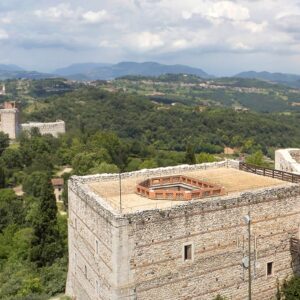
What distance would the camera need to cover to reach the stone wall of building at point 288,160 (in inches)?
1222

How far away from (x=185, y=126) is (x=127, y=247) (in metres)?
117

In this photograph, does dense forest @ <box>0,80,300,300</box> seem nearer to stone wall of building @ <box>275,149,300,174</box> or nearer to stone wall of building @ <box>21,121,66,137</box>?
stone wall of building @ <box>21,121,66,137</box>

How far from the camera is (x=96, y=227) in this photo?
22875 mm

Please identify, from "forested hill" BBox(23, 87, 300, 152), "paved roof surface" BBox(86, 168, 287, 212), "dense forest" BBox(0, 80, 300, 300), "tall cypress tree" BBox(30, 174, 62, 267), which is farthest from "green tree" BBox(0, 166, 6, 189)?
"forested hill" BBox(23, 87, 300, 152)

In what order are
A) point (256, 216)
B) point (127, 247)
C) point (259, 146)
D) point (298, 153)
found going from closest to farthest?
point (127, 247) → point (256, 216) → point (298, 153) → point (259, 146)

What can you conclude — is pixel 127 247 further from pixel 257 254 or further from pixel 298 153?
pixel 298 153

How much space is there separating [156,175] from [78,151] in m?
49.1

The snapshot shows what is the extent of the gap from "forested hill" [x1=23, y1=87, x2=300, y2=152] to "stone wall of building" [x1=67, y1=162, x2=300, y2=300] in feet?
299

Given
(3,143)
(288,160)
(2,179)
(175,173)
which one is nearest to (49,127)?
(3,143)

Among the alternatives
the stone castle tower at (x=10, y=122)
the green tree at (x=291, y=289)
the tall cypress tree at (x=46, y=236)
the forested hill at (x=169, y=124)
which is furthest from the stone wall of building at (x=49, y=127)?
the green tree at (x=291, y=289)

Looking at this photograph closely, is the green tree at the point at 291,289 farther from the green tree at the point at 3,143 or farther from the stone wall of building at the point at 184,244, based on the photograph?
the green tree at the point at 3,143

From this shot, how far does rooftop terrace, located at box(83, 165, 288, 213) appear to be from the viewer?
76.5ft

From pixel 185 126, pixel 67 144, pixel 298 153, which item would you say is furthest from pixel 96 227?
pixel 185 126

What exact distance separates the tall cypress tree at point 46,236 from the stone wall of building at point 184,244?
40.5 ft
